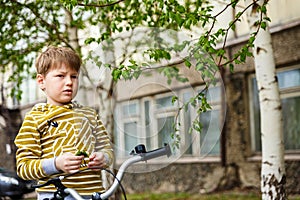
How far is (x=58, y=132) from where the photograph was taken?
90.0 inches

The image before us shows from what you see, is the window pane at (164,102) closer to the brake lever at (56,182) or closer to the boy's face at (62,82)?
the boy's face at (62,82)

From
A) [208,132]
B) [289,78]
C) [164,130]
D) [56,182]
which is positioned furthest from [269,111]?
[289,78]

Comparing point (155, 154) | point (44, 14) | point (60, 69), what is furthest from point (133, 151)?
point (44, 14)

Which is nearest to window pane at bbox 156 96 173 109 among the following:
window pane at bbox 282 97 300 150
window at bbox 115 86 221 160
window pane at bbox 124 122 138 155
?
window at bbox 115 86 221 160

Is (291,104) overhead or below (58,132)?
overhead

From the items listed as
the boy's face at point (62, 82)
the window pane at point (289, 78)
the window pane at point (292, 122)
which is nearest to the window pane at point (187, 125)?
the boy's face at point (62, 82)

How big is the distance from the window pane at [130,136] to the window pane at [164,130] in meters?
0.10

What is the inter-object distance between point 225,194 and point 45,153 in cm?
959

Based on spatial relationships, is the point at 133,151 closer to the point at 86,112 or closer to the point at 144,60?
the point at 86,112

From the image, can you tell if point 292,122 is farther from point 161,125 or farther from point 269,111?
point 161,125

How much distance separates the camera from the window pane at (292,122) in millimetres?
10727

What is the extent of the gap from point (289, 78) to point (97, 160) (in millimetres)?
8936

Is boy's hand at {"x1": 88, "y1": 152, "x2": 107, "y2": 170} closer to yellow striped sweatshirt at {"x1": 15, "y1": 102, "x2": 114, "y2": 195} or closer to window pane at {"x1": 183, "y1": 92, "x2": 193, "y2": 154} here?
yellow striped sweatshirt at {"x1": 15, "y1": 102, "x2": 114, "y2": 195}

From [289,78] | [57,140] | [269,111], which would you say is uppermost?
[289,78]
